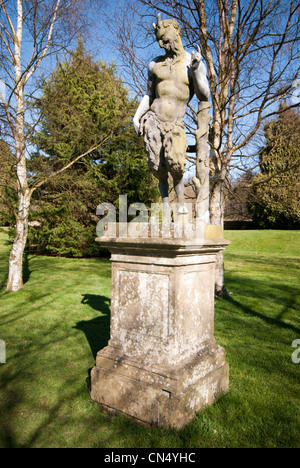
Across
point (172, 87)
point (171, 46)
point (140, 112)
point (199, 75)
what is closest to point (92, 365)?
point (140, 112)

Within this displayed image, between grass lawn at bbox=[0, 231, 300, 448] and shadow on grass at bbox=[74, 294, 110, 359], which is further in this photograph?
shadow on grass at bbox=[74, 294, 110, 359]

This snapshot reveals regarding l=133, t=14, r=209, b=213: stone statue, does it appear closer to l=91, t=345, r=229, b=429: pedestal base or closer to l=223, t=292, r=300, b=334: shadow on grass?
l=91, t=345, r=229, b=429: pedestal base

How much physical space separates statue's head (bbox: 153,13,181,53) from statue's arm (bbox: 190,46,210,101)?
0.25m

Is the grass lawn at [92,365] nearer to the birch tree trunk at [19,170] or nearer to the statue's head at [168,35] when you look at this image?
the birch tree trunk at [19,170]

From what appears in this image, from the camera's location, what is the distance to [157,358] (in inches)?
108

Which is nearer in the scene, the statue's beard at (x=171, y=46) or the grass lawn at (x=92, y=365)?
the grass lawn at (x=92, y=365)

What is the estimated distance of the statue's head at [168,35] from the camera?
3084mm

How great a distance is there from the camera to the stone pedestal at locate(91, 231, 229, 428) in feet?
8.58

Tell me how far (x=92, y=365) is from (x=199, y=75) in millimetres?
3521

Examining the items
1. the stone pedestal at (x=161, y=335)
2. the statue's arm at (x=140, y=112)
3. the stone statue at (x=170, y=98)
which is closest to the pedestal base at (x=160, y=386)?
the stone pedestal at (x=161, y=335)

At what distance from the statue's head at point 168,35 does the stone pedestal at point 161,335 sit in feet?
6.49

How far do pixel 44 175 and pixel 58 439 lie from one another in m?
6.75

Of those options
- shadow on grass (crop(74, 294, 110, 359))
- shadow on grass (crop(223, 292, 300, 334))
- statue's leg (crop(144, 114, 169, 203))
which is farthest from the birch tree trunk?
shadow on grass (crop(223, 292, 300, 334))

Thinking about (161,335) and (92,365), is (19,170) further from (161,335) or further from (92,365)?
(161,335)
